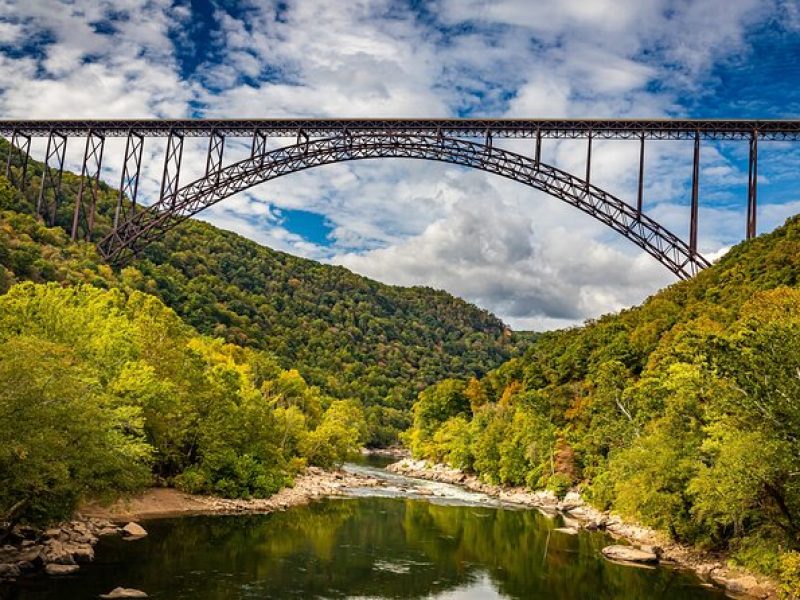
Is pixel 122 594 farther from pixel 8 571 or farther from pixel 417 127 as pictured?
pixel 417 127

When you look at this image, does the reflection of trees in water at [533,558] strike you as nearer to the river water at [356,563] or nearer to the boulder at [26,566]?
the river water at [356,563]

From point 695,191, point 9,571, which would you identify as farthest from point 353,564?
point 695,191

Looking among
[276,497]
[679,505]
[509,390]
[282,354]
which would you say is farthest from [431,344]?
[679,505]

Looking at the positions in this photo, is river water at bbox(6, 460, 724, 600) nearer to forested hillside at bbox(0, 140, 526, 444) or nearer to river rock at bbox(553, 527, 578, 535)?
river rock at bbox(553, 527, 578, 535)

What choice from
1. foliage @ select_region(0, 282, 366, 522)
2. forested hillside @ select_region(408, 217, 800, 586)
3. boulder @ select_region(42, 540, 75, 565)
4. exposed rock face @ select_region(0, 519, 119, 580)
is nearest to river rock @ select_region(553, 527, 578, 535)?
forested hillside @ select_region(408, 217, 800, 586)

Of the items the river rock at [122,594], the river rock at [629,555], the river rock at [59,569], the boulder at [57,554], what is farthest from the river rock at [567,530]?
the river rock at [59,569]

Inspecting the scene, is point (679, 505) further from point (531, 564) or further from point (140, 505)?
point (140, 505)

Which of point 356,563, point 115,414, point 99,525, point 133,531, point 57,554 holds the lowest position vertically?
point 356,563
